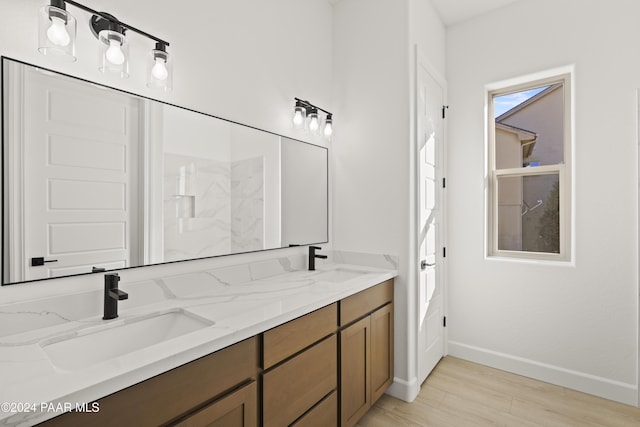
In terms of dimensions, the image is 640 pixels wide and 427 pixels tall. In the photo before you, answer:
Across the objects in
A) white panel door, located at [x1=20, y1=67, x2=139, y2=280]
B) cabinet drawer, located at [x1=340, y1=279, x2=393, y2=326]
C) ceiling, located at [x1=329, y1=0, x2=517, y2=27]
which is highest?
ceiling, located at [x1=329, y1=0, x2=517, y2=27]

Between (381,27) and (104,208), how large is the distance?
7.06 ft

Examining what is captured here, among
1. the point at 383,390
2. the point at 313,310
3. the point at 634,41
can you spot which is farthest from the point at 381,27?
the point at 383,390

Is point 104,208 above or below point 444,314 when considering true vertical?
above

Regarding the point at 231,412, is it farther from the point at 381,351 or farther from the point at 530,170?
the point at 530,170

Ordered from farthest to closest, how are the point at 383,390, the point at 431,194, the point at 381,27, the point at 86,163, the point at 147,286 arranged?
the point at 431,194
the point at 381,27
the point at 383,390
the point at 147,286
the point at 86,163

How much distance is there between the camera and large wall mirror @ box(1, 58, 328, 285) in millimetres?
1111

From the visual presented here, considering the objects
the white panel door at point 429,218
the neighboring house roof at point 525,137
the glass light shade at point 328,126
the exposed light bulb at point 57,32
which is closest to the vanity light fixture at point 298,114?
the glass light shade at point 328,126

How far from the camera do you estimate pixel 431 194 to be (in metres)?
2.61

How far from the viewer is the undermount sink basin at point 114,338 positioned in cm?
105

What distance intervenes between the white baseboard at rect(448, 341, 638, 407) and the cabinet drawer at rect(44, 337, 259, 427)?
7.64 feet

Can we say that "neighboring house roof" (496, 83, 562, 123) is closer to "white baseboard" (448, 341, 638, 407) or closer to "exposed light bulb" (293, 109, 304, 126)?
"exposed light bulb" (293, 109, 304, 126)

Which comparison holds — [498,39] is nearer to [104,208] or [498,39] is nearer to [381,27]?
[381,27]

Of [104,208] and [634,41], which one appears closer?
[104,208]

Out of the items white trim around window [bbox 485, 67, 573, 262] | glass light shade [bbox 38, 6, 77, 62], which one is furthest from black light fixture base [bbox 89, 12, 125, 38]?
white trim around window [bbox 485, 67, 573, 262]
